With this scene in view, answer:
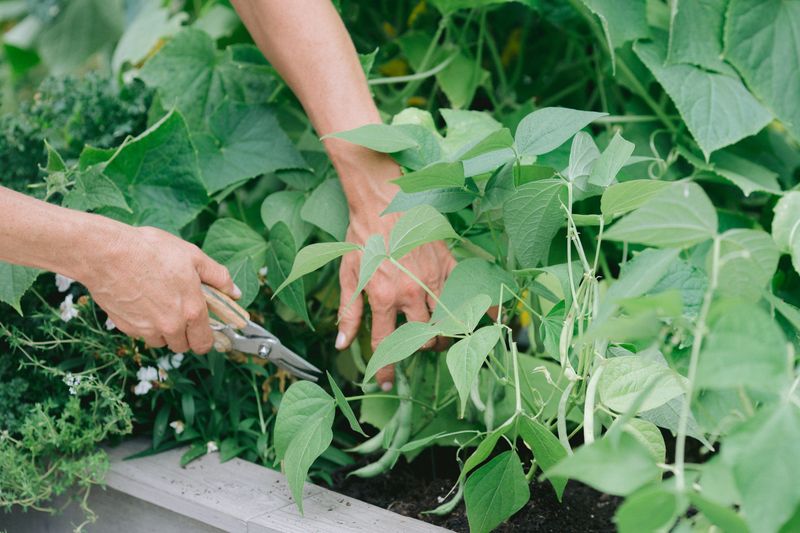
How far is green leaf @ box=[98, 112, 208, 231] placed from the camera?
3.26 ft

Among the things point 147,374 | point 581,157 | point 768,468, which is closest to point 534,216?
point 581,157

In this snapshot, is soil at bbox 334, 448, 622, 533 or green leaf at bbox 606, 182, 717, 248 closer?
green leaf at bbox 606, 182, 717, 248

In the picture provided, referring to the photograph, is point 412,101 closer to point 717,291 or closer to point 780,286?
point 780,286

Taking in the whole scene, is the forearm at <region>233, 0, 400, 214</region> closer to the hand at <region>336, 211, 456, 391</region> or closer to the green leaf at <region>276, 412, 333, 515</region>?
the hand at <region>336, 211, 456, 391</region>

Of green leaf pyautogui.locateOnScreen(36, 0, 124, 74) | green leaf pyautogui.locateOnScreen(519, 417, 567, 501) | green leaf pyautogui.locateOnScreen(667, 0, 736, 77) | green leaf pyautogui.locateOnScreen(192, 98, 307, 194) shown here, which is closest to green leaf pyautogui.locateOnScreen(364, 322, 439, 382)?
green leaf pyautogui.locateOnScreen(519, 417, 567, 501)

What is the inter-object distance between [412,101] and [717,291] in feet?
2.92

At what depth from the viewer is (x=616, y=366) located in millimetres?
652

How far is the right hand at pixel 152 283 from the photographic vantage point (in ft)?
2.57

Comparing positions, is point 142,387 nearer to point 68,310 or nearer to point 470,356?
point 68,310

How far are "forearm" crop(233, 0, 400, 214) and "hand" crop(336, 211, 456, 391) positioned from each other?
0.03 metres

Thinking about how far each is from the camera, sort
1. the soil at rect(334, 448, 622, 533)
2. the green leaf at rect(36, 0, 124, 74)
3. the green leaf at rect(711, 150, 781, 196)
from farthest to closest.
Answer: the green leaf at rect(36, 0, 124, 74) < the green leaf at rect(711, 150, 781, 196) < the soil at rect(334, 448, 622, 533)

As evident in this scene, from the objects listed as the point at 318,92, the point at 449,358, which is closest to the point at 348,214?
the point at 318,92

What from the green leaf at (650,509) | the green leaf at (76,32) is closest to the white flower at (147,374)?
the green leaf at (650,509)

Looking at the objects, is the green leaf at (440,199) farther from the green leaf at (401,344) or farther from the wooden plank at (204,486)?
the wooden plank at (204,486)
